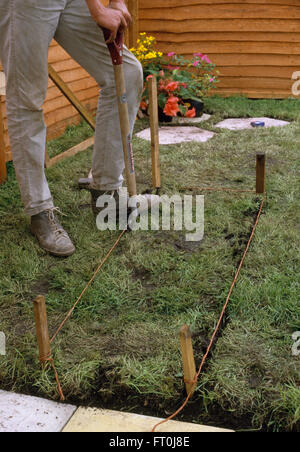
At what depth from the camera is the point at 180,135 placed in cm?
450

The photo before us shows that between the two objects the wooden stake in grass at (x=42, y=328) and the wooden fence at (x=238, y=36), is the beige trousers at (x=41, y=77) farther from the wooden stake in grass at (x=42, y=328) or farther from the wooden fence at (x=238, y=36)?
the wooden fence at (x=238, y=36)

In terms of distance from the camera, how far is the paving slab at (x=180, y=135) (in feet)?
14.1

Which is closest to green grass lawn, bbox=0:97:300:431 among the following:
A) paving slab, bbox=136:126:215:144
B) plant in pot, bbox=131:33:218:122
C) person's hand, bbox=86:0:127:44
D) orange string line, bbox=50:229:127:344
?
orange string line, bbox=50:229:127:344

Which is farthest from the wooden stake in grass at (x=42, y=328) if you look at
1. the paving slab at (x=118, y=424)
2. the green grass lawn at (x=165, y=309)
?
the paving slab at (x=118, y=424)

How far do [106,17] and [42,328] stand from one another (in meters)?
1.30

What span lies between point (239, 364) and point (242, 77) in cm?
514

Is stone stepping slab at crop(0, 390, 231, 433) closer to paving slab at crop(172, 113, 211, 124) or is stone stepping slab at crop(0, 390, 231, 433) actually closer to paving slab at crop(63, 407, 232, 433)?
paving slab at crop(63, 407, 232, 433)

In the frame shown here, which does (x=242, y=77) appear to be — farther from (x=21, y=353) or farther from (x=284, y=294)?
(x=21, y=353)

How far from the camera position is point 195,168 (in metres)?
3.50

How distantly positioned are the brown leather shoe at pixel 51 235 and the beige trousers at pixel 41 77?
0.04 metres

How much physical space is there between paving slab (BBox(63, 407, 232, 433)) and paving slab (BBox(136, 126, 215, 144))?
10.2 ft

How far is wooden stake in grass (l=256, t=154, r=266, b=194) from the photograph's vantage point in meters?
2.79

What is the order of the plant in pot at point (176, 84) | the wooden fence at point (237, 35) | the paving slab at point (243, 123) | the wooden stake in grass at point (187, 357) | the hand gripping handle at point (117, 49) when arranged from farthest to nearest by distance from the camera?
the wooden fence at point (237, 35) < the plant in pot at point (176, 84) < the paving slab at point (243, 123) < the hand gripping handle at point (117, 49) < the wooden stake in grass at point (187, 357)
